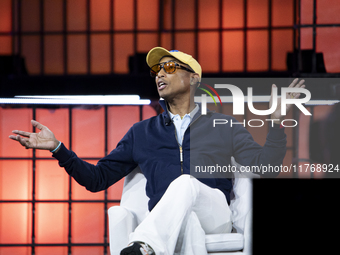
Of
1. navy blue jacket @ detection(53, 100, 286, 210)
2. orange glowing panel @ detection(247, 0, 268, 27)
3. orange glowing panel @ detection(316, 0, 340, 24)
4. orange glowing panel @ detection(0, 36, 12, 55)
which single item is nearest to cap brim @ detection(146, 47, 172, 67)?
navy blue jacket @ detection(53, 100, 286, 210)

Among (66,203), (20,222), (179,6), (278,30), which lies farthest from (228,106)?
(20,222)

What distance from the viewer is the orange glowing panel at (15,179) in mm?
3006

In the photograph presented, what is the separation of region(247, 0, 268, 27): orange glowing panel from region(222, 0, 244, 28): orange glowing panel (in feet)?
0.24

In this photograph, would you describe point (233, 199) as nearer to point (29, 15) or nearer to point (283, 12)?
point (283, 12)

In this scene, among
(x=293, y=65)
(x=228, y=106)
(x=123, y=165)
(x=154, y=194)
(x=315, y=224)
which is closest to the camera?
(x=154, y=194)

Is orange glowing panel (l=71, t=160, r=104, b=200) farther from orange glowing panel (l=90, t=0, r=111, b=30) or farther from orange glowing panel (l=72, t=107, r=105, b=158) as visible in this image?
orange glowing panel (l=90, t=0, r=111, b=30)

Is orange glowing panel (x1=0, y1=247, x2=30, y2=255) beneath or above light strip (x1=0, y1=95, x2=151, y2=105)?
beneath

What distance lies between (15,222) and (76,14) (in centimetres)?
193

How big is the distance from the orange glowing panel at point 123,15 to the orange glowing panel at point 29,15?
0.68 meters

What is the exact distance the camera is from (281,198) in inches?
93.3

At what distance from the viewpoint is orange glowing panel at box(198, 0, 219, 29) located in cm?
284

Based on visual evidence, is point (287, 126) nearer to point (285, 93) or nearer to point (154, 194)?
point (285, 93)

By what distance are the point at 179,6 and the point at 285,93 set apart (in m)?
1.60

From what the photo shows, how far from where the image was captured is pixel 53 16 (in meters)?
2.91
